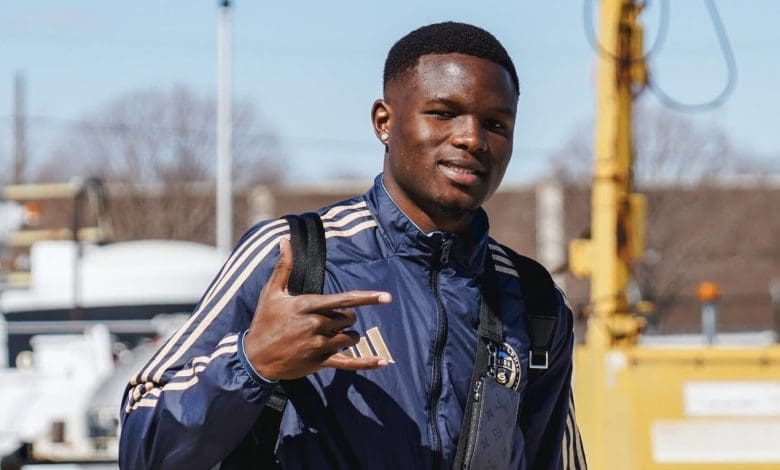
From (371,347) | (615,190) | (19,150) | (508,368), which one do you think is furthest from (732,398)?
(19,150)

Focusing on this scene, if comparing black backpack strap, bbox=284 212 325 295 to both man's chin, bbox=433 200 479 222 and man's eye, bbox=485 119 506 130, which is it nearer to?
man's chin, bbox=433 200 479 222

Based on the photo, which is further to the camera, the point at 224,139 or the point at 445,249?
the point at 224,139

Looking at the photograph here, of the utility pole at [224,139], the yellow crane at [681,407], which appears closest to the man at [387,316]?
the yellow crane at [681,407]

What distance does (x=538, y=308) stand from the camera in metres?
3.04

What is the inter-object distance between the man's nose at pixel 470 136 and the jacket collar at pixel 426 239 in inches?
7.4

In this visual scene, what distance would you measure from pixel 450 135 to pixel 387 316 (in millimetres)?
374

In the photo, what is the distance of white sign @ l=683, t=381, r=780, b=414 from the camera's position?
8852 mm

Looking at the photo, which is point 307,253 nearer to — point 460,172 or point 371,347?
point 371,347

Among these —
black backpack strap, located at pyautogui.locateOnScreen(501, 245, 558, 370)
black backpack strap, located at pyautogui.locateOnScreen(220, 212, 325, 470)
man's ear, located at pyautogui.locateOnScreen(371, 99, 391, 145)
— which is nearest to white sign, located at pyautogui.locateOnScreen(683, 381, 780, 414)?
black backpack strap, located at pyautogui.locateOnScreen(501, 245, 558, 370)

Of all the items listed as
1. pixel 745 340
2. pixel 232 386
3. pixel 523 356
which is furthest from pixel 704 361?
pixel 745 340

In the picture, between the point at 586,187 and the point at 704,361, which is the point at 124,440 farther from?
the point at 586,187

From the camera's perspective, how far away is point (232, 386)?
100 inches

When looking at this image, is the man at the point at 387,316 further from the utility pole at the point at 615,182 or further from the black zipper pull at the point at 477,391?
the utility pole at the point at 615,182

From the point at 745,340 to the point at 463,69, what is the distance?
2586cm
